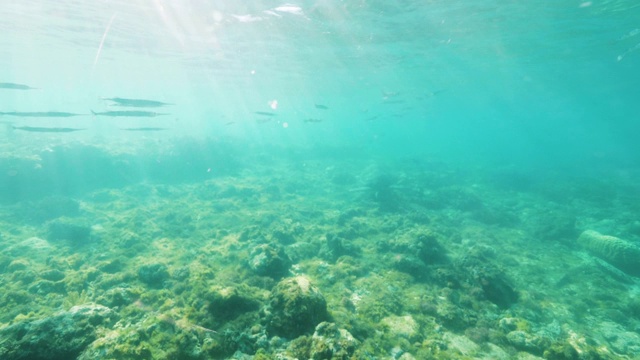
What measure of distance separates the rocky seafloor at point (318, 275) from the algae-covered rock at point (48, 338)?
0.07 ft

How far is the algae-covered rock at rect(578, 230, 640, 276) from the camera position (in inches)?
465

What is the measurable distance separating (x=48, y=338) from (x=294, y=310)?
12.4ft

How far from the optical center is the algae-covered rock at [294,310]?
5586mm

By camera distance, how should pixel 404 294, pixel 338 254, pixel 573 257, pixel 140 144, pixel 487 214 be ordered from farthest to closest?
pixel 140 144 → pixel 487 214 → pixel 573 257 → pixel 338 254 → pixel 404 294

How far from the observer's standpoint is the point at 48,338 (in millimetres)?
4301

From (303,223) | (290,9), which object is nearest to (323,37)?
(290,9)

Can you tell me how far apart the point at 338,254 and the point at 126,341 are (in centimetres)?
809

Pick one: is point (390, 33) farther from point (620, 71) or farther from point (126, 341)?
point (620, 71)

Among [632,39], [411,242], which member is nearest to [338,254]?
[411,242]

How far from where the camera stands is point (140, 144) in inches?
1179

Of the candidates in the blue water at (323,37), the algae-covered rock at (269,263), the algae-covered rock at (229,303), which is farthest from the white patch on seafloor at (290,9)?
the algae-covered rock at (229,303)

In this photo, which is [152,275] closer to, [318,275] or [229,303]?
[229,303]

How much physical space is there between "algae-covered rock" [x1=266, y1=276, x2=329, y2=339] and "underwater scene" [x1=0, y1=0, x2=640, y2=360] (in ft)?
0.15

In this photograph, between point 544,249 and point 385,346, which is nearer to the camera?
point 385,346
